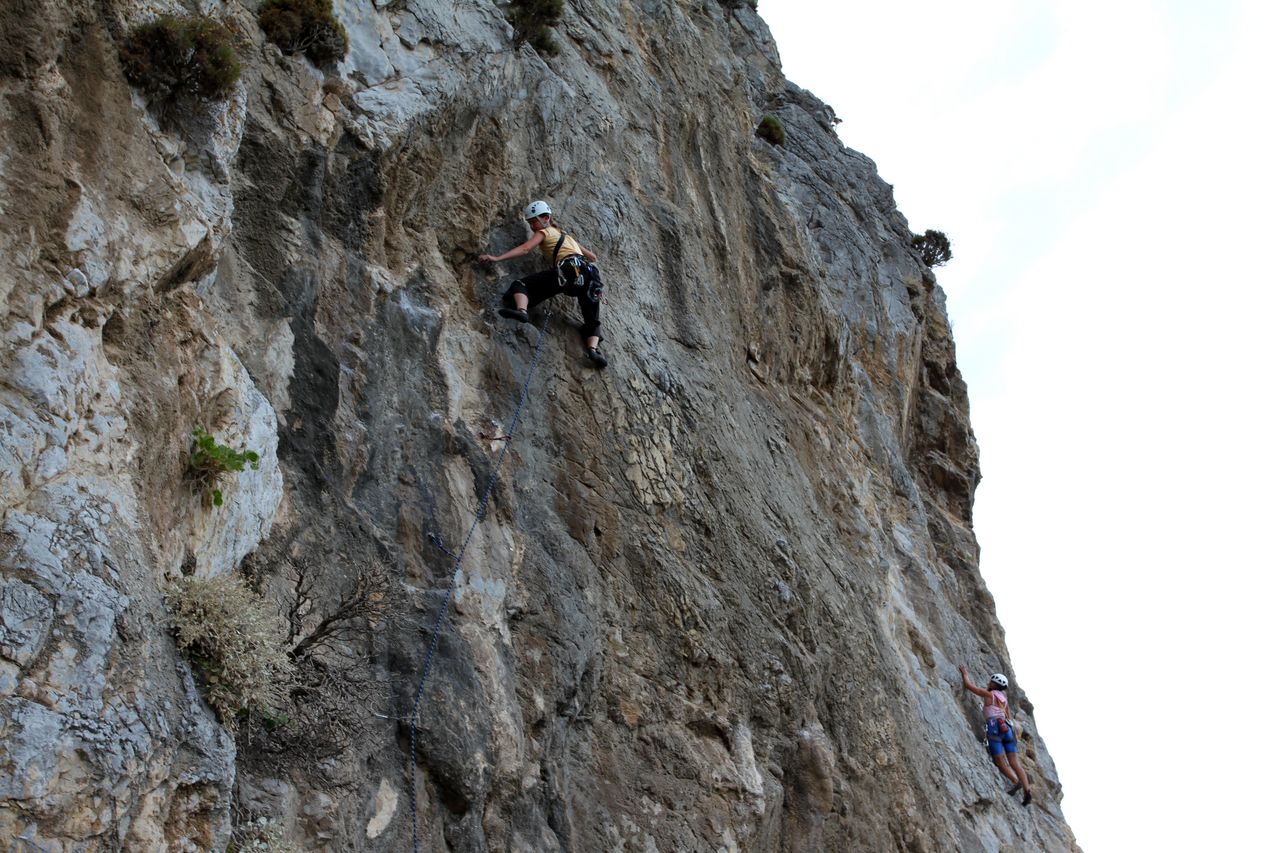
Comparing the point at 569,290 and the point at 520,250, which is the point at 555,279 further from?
the point at 520,250

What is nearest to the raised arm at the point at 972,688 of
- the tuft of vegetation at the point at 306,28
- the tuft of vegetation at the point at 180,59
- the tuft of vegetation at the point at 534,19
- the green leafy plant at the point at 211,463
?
the tuft of vegetation at the point at 534,19

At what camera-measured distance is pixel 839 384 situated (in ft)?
56.0

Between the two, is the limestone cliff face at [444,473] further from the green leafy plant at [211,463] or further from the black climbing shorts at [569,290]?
the black climbing shorts at [569,290]

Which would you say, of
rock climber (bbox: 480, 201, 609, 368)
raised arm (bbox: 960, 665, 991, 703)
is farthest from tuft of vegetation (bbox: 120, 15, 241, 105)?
raised arm (bbox: 960, 665, 991, 703)

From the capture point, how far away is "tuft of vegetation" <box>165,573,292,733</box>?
5.68 m

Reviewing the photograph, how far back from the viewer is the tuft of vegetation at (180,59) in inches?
269

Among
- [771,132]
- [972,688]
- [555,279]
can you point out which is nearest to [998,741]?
[972,688]

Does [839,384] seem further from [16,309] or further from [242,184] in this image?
[16,309]

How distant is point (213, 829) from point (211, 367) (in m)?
2.84

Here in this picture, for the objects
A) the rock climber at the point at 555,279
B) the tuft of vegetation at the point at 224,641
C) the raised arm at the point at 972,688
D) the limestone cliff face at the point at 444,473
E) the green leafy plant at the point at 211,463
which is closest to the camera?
the limestone cliff face at the point at 444,473

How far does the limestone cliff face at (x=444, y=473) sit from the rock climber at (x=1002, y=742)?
0.98ft

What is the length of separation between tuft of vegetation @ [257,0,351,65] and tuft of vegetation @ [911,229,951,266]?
1846 centimetres

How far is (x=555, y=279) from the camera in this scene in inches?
423

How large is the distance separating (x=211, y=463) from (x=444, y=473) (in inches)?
101
